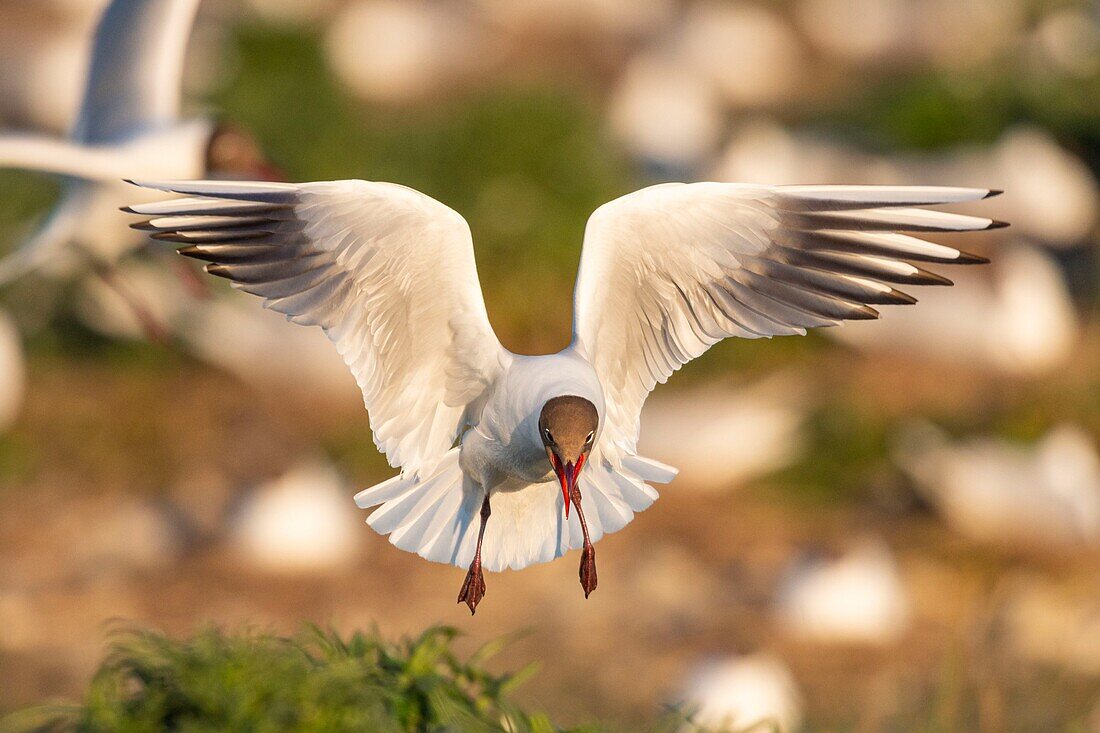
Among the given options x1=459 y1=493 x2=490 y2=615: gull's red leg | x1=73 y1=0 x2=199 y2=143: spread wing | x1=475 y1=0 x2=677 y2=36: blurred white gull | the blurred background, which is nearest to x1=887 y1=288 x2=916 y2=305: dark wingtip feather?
x1=459 y1=493 x2=490 y2=615: gull's red leg

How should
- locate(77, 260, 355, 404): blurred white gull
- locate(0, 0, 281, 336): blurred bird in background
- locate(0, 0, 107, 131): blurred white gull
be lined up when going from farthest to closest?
locate(0, 0, 107, 131): blurred white gull, locate(77, 260, 355, 404): blurred white gull, locate(0, 0, 281, 336): blurred bird in background

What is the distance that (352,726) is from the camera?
80.4 inches

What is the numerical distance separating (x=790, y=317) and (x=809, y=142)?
24.4ft

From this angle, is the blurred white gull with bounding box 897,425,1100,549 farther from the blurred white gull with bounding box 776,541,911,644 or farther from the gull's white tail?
the gull's white tail

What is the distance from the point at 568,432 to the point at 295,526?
467 centimetres

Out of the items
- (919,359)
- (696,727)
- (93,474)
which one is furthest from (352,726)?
(919,359)

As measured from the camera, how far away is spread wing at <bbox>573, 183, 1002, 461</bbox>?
9.04 feet

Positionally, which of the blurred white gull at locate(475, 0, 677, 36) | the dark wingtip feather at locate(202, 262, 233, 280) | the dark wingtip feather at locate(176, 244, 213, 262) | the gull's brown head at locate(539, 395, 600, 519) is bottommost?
the blurred white gull at locate(475, 0, 677, 36)

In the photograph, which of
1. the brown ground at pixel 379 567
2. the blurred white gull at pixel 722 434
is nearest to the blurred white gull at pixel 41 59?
the brown ground at pixel 379 567

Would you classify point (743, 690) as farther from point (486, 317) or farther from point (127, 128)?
point (486, 317)

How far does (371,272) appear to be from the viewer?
276 cm

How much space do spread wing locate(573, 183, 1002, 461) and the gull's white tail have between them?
23 cm

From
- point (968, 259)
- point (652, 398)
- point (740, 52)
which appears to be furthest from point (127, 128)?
point (740, 52)

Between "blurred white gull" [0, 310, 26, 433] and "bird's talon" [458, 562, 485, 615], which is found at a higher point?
"bird's talon" [458, 562, 485, 615]
